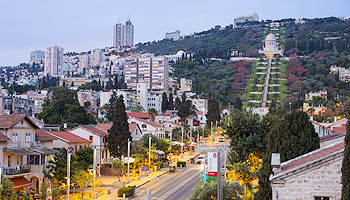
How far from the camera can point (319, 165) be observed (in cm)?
1948

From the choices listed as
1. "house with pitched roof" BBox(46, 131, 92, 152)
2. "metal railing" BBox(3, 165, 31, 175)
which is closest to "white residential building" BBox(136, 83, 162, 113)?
"house with pitched roof" BBox(46, 131, 92, 152)

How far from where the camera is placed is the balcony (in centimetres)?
3816

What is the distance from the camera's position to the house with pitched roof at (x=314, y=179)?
19344mm

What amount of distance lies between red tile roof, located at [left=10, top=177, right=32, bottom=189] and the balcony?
487mm

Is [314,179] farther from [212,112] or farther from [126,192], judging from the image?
[212,112]

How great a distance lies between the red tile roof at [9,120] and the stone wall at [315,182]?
2882 centimetres

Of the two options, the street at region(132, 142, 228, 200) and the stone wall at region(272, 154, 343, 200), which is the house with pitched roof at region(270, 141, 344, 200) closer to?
the stone wall at region(272, 154, 343, 200)

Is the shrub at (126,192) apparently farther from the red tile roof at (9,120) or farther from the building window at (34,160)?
the red tile roof at (9,120)

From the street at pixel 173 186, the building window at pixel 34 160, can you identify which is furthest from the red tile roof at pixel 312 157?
the building window at pixel 34 160

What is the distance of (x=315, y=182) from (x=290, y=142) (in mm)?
7224

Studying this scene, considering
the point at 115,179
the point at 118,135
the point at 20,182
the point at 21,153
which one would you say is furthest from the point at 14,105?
the point at 20,182

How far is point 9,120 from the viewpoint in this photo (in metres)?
42.8

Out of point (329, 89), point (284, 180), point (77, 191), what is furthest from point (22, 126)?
point (329, 89)

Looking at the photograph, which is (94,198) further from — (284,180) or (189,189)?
(284,180)
